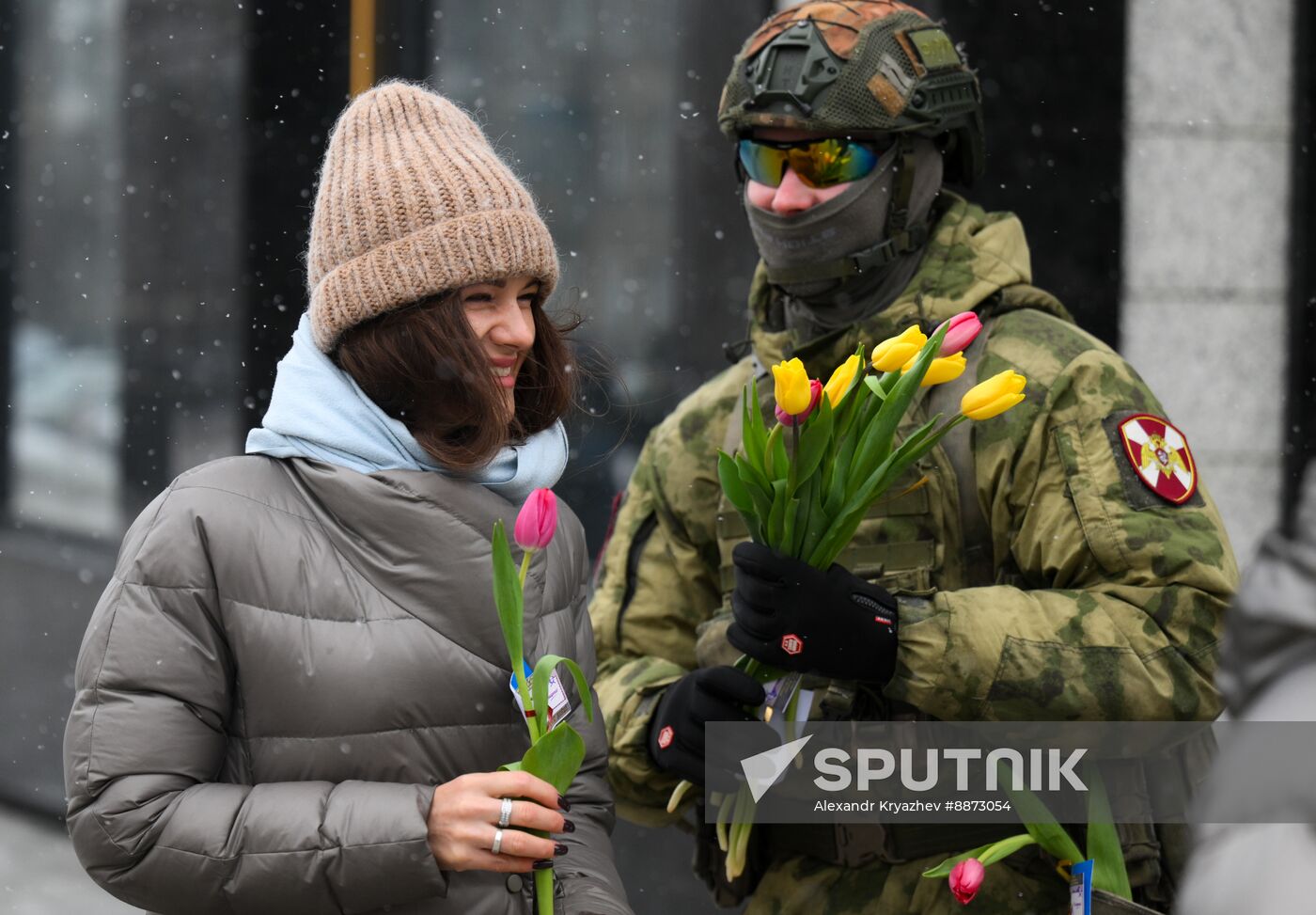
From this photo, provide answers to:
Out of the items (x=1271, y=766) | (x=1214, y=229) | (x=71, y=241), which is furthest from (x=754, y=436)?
(x=71, y=241)

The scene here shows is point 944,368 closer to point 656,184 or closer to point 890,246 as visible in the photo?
point 890,246

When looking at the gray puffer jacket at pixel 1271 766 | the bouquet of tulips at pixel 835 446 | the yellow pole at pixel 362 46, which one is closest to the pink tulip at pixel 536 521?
the bouquet of tulips at pixel 835 446

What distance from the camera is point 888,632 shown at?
97.0 inches

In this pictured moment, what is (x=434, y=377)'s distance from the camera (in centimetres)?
224

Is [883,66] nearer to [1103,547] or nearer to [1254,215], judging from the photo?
[1103,547]

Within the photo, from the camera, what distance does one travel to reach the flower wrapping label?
215cm

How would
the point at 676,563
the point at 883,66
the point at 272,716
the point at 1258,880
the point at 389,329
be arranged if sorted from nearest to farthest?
the point at 1258,880 → the point at 272,716 → the point at 389,329 → the point at 883,66 → the point at 676,563

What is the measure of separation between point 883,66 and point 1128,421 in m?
0.71

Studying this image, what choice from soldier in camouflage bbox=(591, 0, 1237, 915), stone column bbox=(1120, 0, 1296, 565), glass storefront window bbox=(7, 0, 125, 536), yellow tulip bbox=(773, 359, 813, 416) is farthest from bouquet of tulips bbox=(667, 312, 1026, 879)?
glass storefront window bbox=(7, 0, 125, 536)

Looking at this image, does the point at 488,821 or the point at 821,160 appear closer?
the point at 488,821

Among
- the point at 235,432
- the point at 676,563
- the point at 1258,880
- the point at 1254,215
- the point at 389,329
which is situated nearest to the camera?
the point at 1258,880

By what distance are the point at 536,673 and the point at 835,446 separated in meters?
0.58

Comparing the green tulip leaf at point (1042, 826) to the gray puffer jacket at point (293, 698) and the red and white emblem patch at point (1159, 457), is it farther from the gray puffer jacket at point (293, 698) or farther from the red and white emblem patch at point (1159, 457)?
the gray puffer jacket at point (293, 698)

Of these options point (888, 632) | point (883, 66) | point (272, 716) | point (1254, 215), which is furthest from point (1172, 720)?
point (1254, 215)
